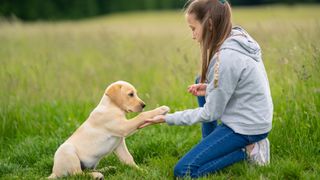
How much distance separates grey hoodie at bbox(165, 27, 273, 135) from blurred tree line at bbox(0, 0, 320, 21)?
128 ft

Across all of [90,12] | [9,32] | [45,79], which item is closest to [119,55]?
[45,79]

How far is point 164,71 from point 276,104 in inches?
123

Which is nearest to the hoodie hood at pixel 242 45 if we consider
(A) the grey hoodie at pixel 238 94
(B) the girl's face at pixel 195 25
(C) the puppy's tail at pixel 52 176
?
(A) the grey hoodie at pixel 238 94

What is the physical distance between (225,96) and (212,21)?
0.66 meters

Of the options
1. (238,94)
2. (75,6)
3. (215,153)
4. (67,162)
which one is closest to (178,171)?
(215,153)

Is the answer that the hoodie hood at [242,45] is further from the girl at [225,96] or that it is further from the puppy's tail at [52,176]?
the puppy's tail at [52,176]

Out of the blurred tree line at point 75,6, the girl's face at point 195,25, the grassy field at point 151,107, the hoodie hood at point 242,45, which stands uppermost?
the girl's face at point 195,25

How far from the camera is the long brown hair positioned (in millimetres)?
4371

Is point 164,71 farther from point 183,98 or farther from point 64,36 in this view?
point 64,36

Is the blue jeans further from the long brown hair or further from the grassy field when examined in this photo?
the long brown hair

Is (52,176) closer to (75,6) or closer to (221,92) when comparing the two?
(221,92)

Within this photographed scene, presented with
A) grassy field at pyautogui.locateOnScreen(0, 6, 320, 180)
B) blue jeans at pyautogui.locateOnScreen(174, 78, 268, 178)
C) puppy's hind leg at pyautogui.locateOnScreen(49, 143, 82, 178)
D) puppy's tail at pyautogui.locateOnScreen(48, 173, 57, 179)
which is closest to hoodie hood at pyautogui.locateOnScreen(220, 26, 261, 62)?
blue jeans at pyautogui.locateOnScreen(174, 78, 268, 178)

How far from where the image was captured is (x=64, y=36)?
13648 millimetres

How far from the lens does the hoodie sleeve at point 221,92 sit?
13.9ft
